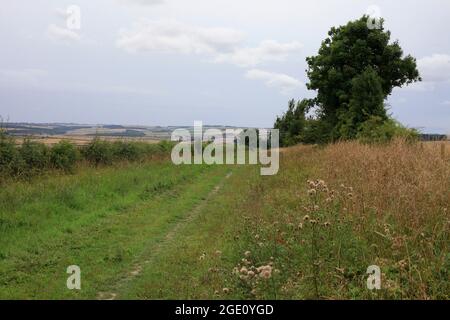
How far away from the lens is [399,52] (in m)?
29.9

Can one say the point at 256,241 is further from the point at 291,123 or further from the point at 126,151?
the point at 291,123

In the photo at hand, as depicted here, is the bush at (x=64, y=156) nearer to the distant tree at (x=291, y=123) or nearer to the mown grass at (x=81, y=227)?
the mown grass at (x=81, y=227)

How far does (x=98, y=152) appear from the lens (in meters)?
24.9

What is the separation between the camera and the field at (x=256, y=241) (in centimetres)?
537

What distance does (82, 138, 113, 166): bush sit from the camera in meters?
24.2

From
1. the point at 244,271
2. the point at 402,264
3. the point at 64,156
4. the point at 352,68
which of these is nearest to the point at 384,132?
the point at 352,68

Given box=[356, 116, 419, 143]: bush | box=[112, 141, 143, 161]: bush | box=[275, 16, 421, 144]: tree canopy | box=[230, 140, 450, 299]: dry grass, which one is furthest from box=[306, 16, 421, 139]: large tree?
box=[230, 140, 450, 299]: dry grass

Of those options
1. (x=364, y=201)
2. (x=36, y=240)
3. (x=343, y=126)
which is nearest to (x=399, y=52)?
(x=343, y=126)

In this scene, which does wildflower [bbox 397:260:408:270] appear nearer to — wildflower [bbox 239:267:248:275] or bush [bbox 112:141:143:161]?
wildflower [bbox 239:267:248:275]

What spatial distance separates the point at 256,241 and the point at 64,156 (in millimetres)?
Answer: 16225

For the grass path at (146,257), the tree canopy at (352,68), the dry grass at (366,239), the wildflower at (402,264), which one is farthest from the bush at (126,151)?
the wildflower at (402,264)

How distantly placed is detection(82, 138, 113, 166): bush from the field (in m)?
11.8

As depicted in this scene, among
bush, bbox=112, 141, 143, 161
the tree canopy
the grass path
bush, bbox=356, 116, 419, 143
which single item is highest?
the tree canopy
